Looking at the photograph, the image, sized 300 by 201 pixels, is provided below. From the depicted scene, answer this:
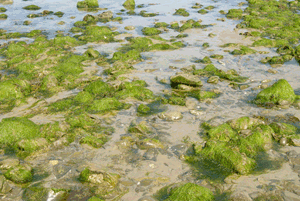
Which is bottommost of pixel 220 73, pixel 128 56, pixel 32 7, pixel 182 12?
pixel 220 73

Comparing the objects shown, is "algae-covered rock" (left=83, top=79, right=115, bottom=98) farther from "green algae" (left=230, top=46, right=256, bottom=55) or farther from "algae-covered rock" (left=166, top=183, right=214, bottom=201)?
"green algae" (left=230, top=46, right=256, bottom=55)

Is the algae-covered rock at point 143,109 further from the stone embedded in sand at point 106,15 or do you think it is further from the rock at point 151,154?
the stone embedded in sand at point 106,15

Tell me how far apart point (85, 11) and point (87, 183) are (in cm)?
2786

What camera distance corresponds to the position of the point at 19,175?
A: 23.5 ft

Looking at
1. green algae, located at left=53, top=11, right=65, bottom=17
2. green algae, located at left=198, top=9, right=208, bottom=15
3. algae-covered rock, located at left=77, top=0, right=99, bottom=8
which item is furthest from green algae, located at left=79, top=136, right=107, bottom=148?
algae-covered rock, located at left=77, top=0, right=99, bottom=8

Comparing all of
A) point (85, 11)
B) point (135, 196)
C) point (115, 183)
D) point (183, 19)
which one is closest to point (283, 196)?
point (135, 196)

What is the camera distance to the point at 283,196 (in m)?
6.41

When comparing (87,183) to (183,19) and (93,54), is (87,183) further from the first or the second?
(183,19)

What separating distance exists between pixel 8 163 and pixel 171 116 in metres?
5.45

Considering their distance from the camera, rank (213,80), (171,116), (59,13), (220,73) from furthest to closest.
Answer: (59,13), (220,73), (213,80), (171,116)

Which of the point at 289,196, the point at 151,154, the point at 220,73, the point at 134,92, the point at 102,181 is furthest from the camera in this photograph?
the point at 220,73

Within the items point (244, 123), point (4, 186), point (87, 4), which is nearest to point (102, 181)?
point (4, 186)

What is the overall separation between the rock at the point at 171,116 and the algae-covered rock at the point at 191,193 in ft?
12.2

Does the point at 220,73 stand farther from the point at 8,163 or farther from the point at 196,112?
the point at 8,163
